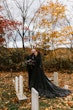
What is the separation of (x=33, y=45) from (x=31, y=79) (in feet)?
30.0

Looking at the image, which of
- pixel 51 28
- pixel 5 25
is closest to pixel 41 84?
pixel 5 25

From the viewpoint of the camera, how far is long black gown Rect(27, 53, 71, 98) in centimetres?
893

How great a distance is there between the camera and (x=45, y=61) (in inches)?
691

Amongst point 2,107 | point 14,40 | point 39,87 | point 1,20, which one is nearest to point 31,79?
point 39,87

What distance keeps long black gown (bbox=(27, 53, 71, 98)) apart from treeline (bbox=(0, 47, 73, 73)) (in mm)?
7675

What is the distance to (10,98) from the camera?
8812 millimetres

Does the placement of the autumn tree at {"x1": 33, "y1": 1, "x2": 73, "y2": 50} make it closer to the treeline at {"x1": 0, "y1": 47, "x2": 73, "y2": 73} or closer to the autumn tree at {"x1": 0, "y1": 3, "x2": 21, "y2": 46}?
the treeline at {"x1": 0, "y1": 47, "x2": 73, "y2": 73}

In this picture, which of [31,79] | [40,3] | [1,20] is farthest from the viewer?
[40,3]

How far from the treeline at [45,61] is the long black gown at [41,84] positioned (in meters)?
7.68

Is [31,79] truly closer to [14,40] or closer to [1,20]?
[1,20]

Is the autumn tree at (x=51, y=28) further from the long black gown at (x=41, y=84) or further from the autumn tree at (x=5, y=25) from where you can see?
the long black gown at (x=41, y=84)

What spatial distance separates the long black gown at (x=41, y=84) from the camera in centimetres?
893

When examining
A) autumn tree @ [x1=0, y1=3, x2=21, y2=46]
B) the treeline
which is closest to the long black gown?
autumn tree @ [x1=0, y1=3, x2=21, y2=46]

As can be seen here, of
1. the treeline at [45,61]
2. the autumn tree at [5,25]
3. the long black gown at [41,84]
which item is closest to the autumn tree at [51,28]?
the treeline at [45,61]
